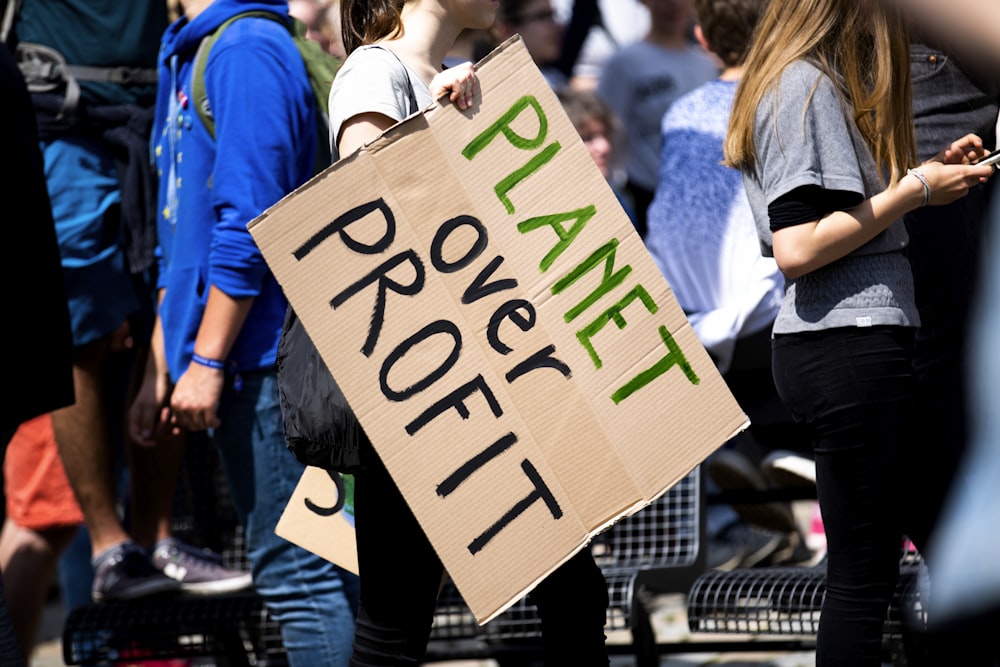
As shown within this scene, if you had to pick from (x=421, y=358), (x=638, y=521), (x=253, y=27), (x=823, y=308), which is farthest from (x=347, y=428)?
(x=638, y=521)

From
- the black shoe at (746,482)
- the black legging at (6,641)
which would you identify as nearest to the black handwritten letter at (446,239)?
the black legging at (6,641)

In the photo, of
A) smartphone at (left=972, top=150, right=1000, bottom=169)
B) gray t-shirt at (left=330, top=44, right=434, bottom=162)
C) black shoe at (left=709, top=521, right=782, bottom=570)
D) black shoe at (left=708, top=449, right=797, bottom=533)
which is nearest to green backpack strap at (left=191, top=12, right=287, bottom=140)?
gray t-shirt at (left=330, top=44, right=434, bottom=162)

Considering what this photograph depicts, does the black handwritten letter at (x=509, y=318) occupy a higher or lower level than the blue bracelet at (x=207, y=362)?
higher

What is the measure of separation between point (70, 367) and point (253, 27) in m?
0.86

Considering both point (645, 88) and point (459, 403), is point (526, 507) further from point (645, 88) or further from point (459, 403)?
point (645, 88)

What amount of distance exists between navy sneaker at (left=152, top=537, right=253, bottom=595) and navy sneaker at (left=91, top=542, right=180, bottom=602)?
39mm

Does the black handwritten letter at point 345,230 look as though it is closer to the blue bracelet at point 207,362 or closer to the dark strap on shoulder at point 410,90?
the dark strap on shoulder at point 410,90

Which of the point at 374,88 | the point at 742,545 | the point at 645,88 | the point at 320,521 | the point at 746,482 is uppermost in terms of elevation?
the point at 374,88

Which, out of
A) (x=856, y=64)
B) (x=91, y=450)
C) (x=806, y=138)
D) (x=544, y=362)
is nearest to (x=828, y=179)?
(x=806, y=138)

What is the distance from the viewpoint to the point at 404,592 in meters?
2.60

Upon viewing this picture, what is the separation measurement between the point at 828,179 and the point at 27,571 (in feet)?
8.63

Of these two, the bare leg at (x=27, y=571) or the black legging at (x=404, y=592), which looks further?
the bare leg at (x=27, y=571)

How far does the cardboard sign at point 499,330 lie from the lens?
240 centimetres

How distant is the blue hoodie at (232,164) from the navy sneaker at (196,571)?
0.81m
